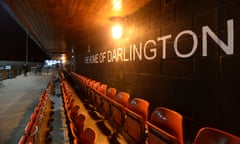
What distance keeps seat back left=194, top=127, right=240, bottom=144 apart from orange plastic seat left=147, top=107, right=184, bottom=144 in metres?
0.28

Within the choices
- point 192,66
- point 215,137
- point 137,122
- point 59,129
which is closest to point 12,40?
point 59,129

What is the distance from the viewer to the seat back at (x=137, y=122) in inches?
89.3

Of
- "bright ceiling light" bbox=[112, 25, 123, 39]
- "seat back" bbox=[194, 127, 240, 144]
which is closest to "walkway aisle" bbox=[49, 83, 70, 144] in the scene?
"seat back" bbox=[194, 127, 240, 144]

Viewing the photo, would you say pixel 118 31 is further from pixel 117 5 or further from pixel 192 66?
pixel 192 66

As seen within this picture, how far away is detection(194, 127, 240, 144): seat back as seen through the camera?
134cm

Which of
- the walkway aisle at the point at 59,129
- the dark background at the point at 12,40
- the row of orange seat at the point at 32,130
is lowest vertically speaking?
the walkway aisle at the point at 59,129

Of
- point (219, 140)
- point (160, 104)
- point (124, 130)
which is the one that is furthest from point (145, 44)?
point (219, 140)

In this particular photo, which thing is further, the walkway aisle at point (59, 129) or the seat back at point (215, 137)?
the walkway aisle at point (59, 129)

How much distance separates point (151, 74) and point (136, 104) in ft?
2.82

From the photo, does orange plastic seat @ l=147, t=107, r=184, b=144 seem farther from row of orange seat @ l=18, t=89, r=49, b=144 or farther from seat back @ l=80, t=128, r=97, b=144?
row of orange seat @ l=18, t=89, r=49, b=144

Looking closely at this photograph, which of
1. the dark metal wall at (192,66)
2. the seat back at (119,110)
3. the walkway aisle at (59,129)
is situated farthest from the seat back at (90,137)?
the walkway aisle at (59,129)

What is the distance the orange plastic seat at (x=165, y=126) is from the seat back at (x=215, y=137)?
0.28 metres

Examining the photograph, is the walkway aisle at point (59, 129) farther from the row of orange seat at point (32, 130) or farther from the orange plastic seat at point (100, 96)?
the orange plastic seat at point (100, 96)

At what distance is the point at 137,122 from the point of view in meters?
2.32
